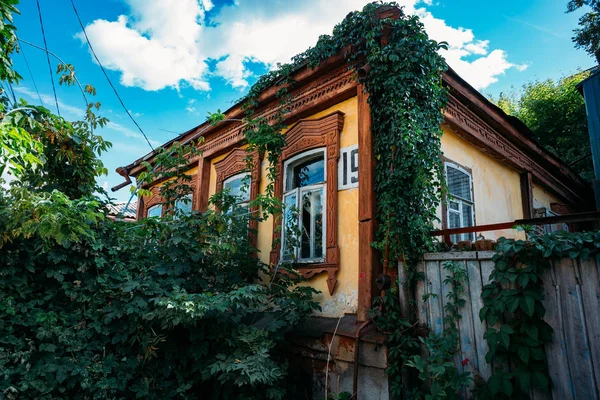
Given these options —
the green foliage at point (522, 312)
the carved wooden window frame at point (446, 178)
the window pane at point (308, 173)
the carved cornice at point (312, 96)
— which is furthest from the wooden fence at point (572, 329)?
the carved cornice at point (312, 96)

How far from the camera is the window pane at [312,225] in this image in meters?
5.93

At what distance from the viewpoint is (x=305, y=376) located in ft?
17.6

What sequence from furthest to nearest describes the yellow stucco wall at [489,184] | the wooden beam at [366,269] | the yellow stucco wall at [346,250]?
the yellow stucco wall at [489,184] < the yellow stucco wall at [346,250] < the wooden beam at [366,269]

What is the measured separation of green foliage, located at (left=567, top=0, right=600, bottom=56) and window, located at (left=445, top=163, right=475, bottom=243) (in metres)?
10.7

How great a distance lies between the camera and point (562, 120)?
1497 centimetres

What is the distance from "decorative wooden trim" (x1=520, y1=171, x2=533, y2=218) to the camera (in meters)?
8.81

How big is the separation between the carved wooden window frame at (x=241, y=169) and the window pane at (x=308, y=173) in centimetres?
78

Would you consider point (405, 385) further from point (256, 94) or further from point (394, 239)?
point (256, 94)

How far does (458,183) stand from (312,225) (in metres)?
2.83

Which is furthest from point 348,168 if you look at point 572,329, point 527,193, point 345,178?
point 527,193

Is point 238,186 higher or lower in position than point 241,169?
lower

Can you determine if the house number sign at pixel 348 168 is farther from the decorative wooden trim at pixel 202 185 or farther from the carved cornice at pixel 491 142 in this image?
the decorative wooden trim at pixel 202 185

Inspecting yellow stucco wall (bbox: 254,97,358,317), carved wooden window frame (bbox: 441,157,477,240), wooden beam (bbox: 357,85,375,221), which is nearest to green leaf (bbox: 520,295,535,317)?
wooden beam (bbox: 357,85,375,221)

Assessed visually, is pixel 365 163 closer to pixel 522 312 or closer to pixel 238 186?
pixel 522 312
